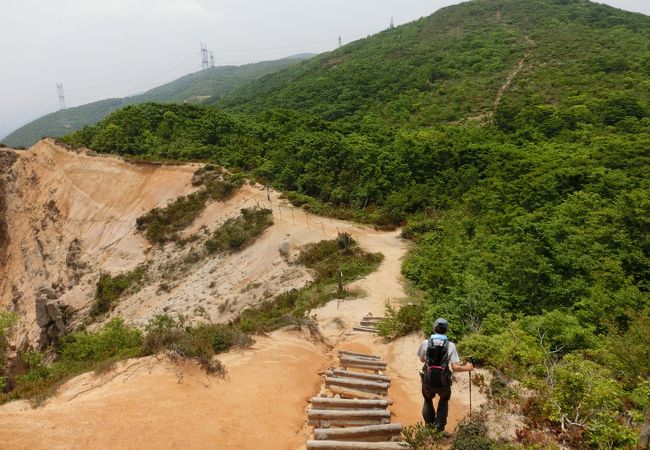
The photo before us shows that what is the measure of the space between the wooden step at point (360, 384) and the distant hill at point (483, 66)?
120 feet

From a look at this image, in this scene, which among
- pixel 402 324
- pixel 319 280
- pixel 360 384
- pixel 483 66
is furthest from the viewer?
pixel 483 66

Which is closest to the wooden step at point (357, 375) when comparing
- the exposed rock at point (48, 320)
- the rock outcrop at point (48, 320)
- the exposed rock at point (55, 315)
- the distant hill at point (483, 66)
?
the rock outcrop at point (48, 320)

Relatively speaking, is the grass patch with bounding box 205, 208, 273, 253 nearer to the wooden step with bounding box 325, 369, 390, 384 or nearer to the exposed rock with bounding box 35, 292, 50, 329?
the exposed rock with bounding box 35, 292, 50, 329

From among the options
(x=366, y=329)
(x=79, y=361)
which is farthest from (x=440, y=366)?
(x=79, y=361)

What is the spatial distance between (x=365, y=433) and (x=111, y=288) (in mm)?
24000

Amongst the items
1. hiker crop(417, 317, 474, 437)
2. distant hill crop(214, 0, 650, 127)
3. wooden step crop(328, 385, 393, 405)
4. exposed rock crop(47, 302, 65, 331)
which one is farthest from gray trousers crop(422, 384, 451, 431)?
distant hill crop(214, 0, 650, 127)

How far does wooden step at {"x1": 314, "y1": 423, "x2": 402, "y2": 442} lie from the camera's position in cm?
721

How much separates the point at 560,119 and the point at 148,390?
1380 inches

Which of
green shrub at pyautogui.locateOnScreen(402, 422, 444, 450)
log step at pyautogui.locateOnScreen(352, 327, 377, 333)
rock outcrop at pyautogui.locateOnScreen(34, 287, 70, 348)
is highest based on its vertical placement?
green shrub at pyautogui.locateOnScreen(402, 422, 444, 450)

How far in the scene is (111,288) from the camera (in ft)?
87.2

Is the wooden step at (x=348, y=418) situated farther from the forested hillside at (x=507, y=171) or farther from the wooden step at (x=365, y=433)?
the forested hillside at (x=507, y=171)

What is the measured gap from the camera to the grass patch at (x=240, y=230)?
24859mm

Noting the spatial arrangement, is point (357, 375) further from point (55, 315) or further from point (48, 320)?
point (48, 320)

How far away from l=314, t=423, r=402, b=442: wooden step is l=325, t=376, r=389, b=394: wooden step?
1.93m
